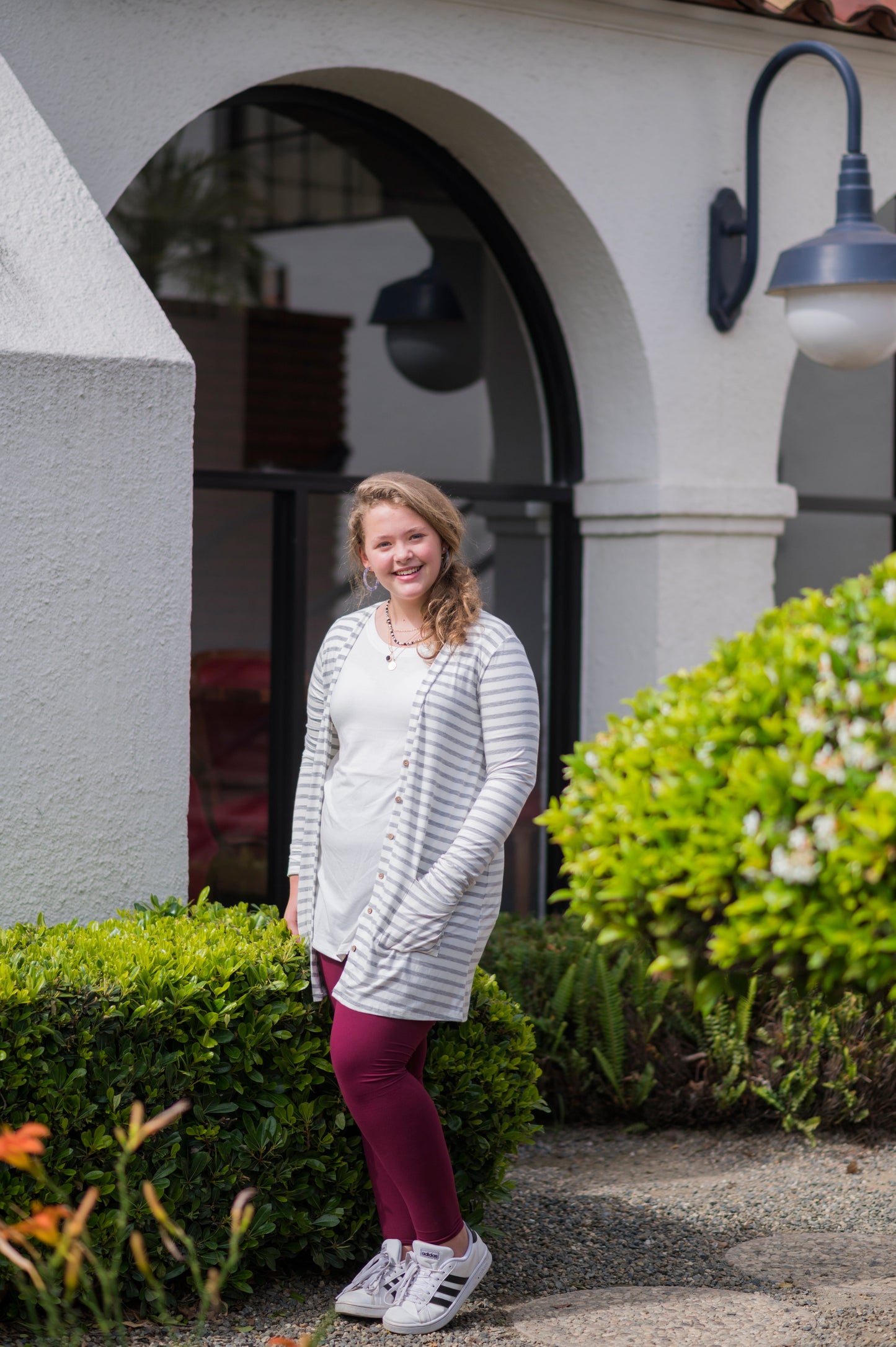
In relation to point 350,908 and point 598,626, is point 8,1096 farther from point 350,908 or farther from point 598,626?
point 598,626

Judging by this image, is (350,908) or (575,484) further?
(575,484)

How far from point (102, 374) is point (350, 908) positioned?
4.92ft

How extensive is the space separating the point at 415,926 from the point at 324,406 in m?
3.08

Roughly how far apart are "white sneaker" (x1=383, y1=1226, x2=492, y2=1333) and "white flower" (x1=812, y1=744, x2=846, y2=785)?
1.78 meters

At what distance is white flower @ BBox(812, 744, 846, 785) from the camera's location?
2.06 metres

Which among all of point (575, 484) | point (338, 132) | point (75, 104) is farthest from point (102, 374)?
point (575, 484)

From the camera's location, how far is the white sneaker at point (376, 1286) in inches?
133

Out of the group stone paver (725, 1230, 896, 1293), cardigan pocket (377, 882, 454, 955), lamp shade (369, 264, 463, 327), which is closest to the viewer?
cardigan pocket (377, 882, 454, 955)

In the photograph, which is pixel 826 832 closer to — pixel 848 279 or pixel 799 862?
pixel 799 862

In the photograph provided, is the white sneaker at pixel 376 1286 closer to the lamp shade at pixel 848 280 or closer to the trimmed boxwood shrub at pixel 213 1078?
the trimmed boxwood shrub at pixel 213 1078

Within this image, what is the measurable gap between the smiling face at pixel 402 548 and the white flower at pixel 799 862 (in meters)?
1.45

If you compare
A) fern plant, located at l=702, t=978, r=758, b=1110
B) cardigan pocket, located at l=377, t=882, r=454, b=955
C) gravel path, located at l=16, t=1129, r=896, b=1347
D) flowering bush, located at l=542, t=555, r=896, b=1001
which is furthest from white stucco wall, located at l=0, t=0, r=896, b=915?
flowering bush, located at l=542, t=555, r=896, b=1001

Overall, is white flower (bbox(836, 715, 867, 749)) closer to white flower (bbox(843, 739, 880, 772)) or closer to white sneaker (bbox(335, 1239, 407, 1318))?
white flower (bbox(843, 739, 880, 772))

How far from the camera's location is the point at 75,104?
454cm
